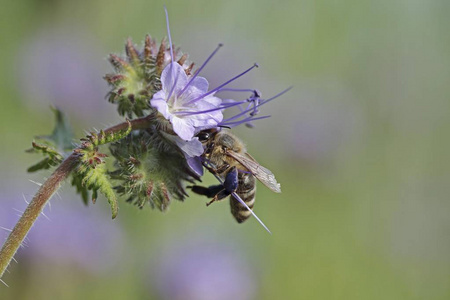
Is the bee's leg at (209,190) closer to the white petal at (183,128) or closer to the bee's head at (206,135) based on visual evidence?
the bee's head at (206,135)

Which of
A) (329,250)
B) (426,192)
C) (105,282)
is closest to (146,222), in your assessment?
(105,282)

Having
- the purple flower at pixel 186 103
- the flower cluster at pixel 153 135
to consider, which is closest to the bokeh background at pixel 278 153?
the flower cluster at pixel 153 135

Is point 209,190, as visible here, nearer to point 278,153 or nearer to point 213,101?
point 213,101

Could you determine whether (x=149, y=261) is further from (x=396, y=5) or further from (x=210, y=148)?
(x=396, y=5)

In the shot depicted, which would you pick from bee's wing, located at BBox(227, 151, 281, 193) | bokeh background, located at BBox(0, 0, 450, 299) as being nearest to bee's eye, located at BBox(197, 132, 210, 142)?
bee's wing, located at BBox(227, 151, 281, 193)

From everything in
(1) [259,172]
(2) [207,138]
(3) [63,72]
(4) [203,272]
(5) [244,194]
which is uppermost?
(2) [207,138]

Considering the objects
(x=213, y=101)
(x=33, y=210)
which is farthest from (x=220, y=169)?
(x=33, y=210)

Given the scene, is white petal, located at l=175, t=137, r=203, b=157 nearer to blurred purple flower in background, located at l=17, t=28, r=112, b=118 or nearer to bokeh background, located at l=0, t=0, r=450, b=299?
bokeh background, located at l=0, t=0, r=450, b=299
